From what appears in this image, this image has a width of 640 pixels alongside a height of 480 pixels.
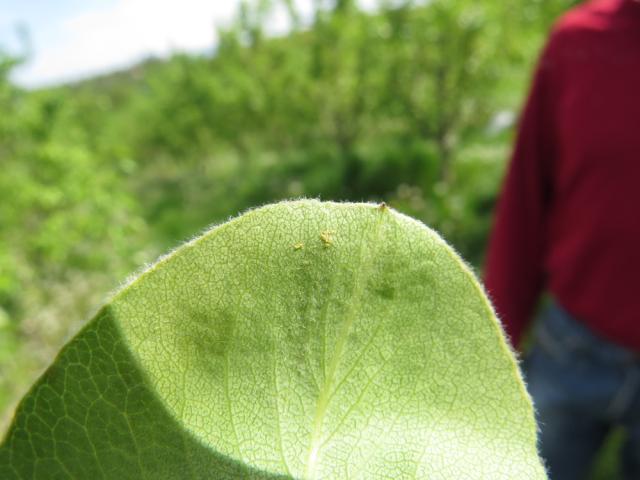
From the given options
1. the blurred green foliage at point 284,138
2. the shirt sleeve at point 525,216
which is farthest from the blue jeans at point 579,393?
the blurred green foliage at point 284,138

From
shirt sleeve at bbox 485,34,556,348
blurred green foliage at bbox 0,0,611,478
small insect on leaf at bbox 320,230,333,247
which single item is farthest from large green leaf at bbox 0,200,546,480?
blurred green foliage at bbox 0,0,611,478

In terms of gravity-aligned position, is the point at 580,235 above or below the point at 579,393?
above

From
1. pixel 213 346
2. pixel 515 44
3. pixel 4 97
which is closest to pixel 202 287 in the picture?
pixel 213 346

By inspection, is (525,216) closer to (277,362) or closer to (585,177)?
(585,177)

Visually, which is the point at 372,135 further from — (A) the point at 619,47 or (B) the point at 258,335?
(B) the point at 258,335

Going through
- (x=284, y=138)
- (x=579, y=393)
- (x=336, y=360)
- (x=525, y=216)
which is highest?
(x=336, y=360)

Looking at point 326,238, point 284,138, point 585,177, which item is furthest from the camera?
point 284,138

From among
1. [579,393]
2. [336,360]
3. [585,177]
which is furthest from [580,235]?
[336,360]
